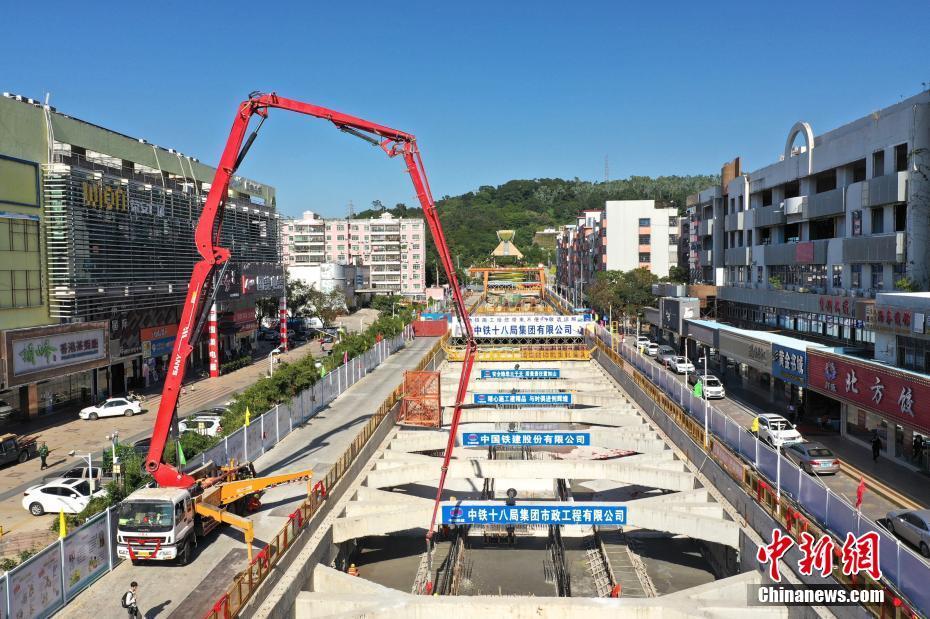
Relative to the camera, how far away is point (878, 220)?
126 ft

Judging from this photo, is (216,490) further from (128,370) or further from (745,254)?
(745,254)

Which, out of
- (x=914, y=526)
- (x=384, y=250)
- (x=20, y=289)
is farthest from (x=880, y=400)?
(x=384, y=250)

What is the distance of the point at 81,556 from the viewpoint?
17.4 meters

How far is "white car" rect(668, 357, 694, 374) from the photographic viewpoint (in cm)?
5638

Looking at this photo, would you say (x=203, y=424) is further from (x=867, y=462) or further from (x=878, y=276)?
(x=878, y=276)

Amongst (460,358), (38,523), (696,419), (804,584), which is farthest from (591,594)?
(460,358)

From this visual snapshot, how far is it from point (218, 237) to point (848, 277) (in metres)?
35.4

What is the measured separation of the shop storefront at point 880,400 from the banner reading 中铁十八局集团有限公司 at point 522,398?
42.5 feet

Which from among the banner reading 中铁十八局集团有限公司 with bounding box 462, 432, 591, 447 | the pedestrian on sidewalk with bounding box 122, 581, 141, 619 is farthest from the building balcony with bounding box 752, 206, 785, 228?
the pedestrian on sidewalk with bounding box 122, 581, 141, 619

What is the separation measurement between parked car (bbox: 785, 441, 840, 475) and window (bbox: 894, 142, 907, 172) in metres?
15.5

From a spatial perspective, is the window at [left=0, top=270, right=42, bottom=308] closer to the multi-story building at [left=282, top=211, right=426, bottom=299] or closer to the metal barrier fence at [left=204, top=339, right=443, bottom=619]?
the metal barrier fence at [left=204, top=339, right=443, bottom=619]

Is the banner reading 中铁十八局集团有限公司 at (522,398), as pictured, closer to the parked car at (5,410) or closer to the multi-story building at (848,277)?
the multi-story building at (848,277)

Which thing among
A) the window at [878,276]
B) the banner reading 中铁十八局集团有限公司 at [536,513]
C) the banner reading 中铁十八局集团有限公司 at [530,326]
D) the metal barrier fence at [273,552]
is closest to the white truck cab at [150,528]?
the metal barrier fence at [273,552]

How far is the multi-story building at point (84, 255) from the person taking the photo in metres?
40.1
